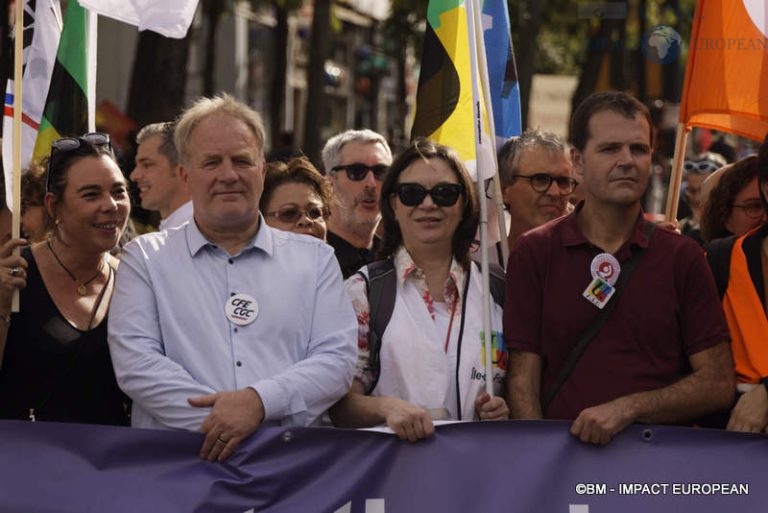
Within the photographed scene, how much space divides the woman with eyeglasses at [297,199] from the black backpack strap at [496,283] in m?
1.53

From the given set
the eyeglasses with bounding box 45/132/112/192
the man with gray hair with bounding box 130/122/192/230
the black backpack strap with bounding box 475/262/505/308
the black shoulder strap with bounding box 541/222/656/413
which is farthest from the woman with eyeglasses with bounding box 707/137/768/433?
the man with gray hair with bounding box 130/122/192/230

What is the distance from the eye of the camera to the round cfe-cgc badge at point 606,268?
17.5 ft

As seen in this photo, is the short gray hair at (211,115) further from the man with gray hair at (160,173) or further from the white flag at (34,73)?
the man with gray hair at (160,173)

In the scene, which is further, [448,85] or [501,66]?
[501,66]

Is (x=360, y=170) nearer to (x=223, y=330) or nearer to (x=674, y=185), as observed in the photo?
(x=674, y=185)

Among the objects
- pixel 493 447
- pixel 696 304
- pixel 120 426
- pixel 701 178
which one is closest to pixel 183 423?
pixel 120 426

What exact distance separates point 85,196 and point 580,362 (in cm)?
194

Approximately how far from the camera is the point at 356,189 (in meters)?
8.02

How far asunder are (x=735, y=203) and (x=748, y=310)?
1.67 metres

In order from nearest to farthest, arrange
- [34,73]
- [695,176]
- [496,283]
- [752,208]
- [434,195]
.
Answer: [434,195] < [496,283] < [34,73] < [752,208] < [695,176]

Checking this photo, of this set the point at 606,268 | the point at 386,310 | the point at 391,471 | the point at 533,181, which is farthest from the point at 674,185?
the point at 391,471

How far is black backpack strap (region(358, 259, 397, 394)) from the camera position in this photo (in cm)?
552

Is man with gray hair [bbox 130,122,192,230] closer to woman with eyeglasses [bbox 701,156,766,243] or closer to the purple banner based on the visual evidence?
woman with eyeglasses [bbox 701,156,766,243]

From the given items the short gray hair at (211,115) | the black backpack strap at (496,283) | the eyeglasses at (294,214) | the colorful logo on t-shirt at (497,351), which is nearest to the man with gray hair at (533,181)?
the eyeglasses at (294,214)
